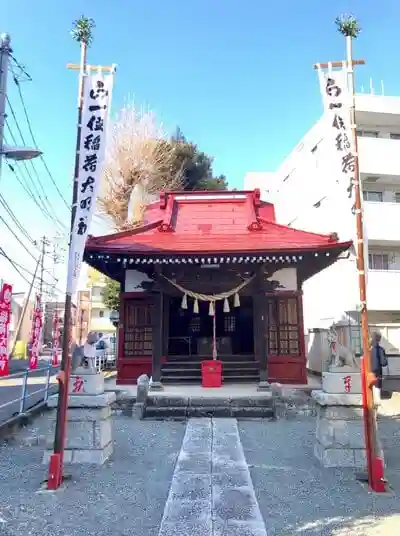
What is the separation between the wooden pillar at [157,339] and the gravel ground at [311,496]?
14.5 feet

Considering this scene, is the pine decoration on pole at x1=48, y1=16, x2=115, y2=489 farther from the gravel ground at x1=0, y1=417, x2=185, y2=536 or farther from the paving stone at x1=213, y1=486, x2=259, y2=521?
the paving stone at x1=213, y1=486, x2=259, y2=521


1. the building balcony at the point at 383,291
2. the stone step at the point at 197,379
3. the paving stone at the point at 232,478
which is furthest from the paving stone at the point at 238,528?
the building balcony at the point at 383,291

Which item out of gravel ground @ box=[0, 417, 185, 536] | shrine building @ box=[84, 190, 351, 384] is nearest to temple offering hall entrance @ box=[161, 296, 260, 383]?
shrine building @ box=[84, 190, 351, 384]

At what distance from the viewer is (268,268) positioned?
11898 millimetres

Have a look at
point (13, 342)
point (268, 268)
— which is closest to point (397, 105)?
point (268, 268)

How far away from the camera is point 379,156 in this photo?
18.2 metres

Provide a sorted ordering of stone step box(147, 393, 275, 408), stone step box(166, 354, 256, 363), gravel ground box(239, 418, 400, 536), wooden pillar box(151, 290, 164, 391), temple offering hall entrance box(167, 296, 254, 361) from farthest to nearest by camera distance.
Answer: temple offering hall entrance box(167, 296, 254, 361) < stone step box(166, 354, 256, 363) < wooden pillar box(151, 290, 164, 391) < stone step box(147, 393, 275, 408) < gravel ground box(239, 418, 400, 536)

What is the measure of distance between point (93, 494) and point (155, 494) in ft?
2.26

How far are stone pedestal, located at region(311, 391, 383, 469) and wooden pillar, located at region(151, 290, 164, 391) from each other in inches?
232

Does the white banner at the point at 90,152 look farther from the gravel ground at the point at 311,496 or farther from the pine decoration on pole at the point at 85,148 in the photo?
the gravel ground at the point at 311,496

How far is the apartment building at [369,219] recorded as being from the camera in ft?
55.6

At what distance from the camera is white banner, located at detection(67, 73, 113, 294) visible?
5.45 meters

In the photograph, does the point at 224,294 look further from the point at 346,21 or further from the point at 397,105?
the point at 397,105

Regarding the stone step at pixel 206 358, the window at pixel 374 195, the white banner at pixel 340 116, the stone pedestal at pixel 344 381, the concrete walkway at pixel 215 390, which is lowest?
the concrete walkway at pixel 215 390
